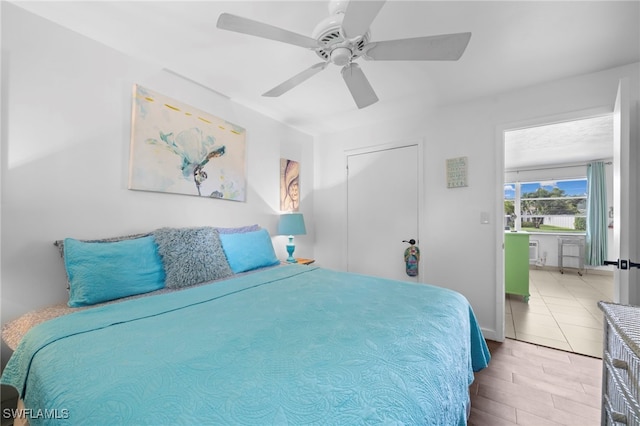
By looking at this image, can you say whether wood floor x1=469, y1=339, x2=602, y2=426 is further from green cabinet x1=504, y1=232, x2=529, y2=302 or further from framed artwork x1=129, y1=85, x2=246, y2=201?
framed artwork x1=129, y1=85, x2=246, y2=201

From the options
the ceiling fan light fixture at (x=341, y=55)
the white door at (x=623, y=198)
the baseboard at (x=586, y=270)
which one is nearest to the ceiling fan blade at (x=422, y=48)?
the ceiling fan light fixture at (x=341, y=55)

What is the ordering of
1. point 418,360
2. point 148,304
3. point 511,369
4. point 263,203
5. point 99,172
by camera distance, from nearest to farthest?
point 418,360, point 148,304, point 99,172, point 511,369, point 263,203

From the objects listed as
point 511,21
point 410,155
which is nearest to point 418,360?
point 511,21

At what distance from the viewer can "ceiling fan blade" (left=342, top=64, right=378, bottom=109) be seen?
1.58m

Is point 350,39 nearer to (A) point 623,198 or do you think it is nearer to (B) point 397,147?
(A) point 623,198

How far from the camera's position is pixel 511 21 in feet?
5.44

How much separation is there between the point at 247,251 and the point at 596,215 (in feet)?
22.5

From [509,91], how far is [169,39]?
2.99m

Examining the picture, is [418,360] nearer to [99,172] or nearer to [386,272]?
[99,172]

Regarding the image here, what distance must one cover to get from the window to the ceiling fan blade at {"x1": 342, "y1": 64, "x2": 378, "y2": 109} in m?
5.48

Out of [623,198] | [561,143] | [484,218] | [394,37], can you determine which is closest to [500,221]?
[484,218]

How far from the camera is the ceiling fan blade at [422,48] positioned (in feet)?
4.15
